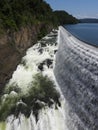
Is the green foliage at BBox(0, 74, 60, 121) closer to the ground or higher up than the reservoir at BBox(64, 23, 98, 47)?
higher up

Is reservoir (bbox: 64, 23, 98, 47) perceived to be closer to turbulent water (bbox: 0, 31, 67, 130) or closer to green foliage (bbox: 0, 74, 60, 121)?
turbulent water (bbox: 0, 31, 67, 130)

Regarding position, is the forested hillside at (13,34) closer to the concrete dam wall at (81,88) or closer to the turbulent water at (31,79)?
the turbulent water at (31,79)

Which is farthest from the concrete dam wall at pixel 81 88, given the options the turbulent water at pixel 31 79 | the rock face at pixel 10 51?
the rock face at pixel 10 51

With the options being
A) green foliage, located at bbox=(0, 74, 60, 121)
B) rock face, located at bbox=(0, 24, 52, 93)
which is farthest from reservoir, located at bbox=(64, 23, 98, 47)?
green foliage, located at bbox=(0, 74, 60, 121)

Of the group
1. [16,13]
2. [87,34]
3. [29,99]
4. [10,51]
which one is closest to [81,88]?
[29,99]

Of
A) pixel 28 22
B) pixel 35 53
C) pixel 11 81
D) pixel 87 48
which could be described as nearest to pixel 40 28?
pixel 28 22
